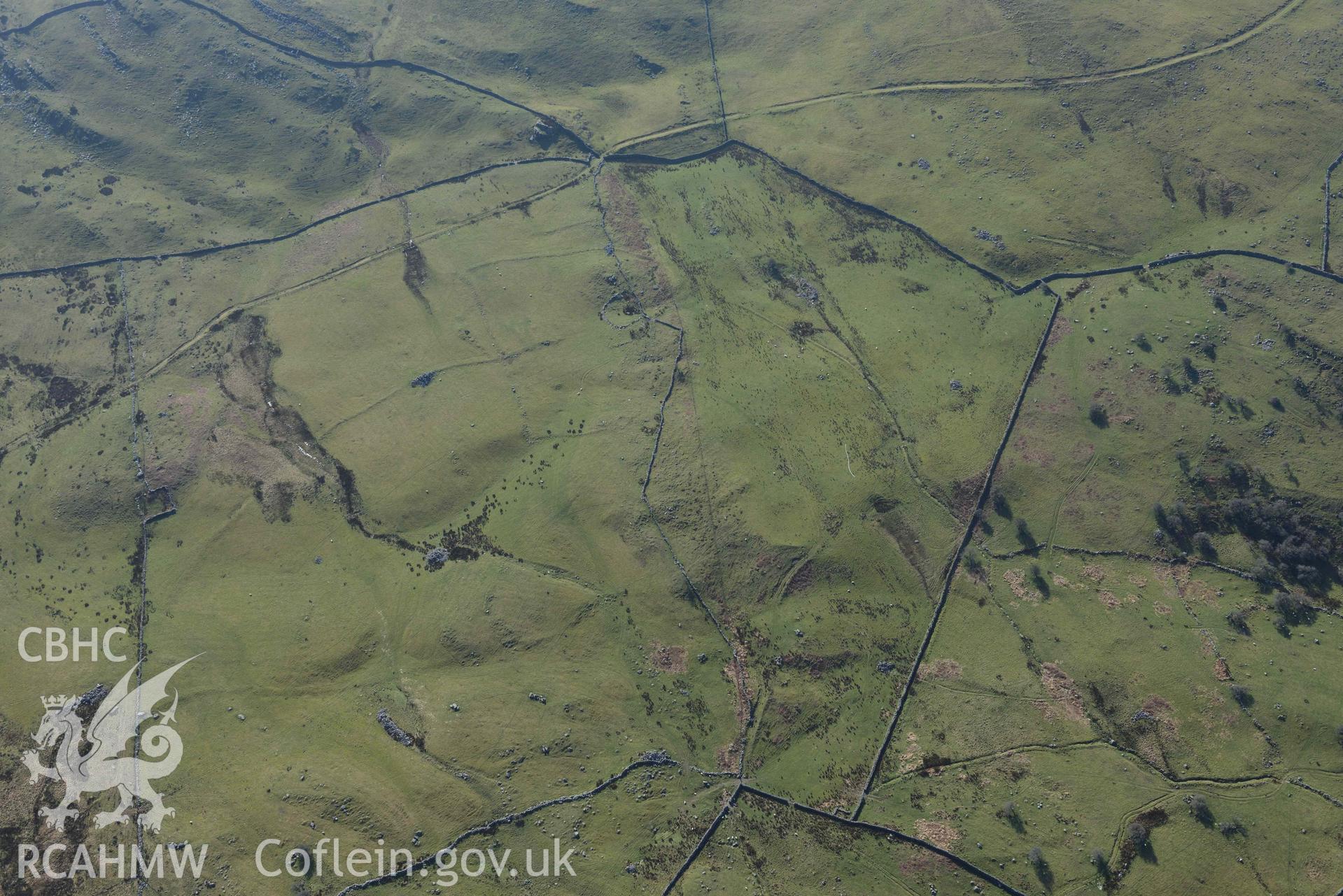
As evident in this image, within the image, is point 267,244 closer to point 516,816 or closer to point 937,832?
point 516,816

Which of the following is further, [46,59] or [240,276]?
[46,59]

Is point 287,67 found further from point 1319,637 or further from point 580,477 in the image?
point 1319,637

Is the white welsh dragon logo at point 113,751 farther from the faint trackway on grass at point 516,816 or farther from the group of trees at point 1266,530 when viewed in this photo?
the group of trees at point 1266,530

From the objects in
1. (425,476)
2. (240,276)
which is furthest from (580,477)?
(240,276)

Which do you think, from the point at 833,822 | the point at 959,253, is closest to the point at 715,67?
the point at 959,253

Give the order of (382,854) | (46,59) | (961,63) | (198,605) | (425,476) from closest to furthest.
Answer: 1. (382,854)
2. (198,605)
3. (425,476)
4. (961,63)
5. (46,59)

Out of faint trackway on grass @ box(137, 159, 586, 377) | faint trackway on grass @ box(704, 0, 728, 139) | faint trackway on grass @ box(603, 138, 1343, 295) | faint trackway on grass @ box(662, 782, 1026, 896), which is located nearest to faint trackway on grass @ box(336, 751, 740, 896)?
faint trackway on grass @ box(662, 782, 1026, 896)

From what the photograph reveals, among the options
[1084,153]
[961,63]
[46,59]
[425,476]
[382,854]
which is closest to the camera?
[382,854]

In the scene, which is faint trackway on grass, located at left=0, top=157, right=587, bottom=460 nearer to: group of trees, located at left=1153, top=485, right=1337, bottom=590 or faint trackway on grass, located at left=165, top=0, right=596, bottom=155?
faint trackway on grass, located at left=165, top=0, right=596, bottom=155
